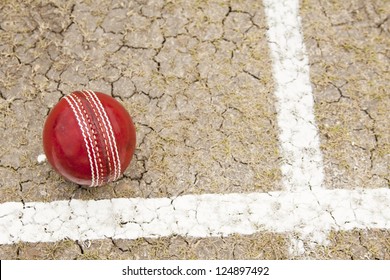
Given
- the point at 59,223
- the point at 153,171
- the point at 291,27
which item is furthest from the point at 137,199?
the point at 291,27

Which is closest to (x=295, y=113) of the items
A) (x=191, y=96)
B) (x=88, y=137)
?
(x=191, y=96)

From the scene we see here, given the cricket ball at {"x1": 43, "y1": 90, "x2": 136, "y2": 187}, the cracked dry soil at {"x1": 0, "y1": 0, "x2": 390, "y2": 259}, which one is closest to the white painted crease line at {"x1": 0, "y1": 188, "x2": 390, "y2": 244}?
the cracked dry soil at {"x1": 0, "y1": 0, "x2": 390, "y2": 259}

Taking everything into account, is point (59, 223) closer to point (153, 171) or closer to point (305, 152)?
point (153, 171)

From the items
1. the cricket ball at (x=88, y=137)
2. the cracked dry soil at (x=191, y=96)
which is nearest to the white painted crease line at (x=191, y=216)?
the cracked dry soil at (x=191, y=96)

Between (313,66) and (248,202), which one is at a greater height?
(313,66)

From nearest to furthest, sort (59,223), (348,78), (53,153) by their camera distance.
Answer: (53,153) → (59,223) → (348,78)

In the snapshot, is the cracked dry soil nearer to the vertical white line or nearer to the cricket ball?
the vertical white line

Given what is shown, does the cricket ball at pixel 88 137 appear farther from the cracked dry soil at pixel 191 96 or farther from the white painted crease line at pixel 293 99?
the white painted crease line at pixel 293 99
